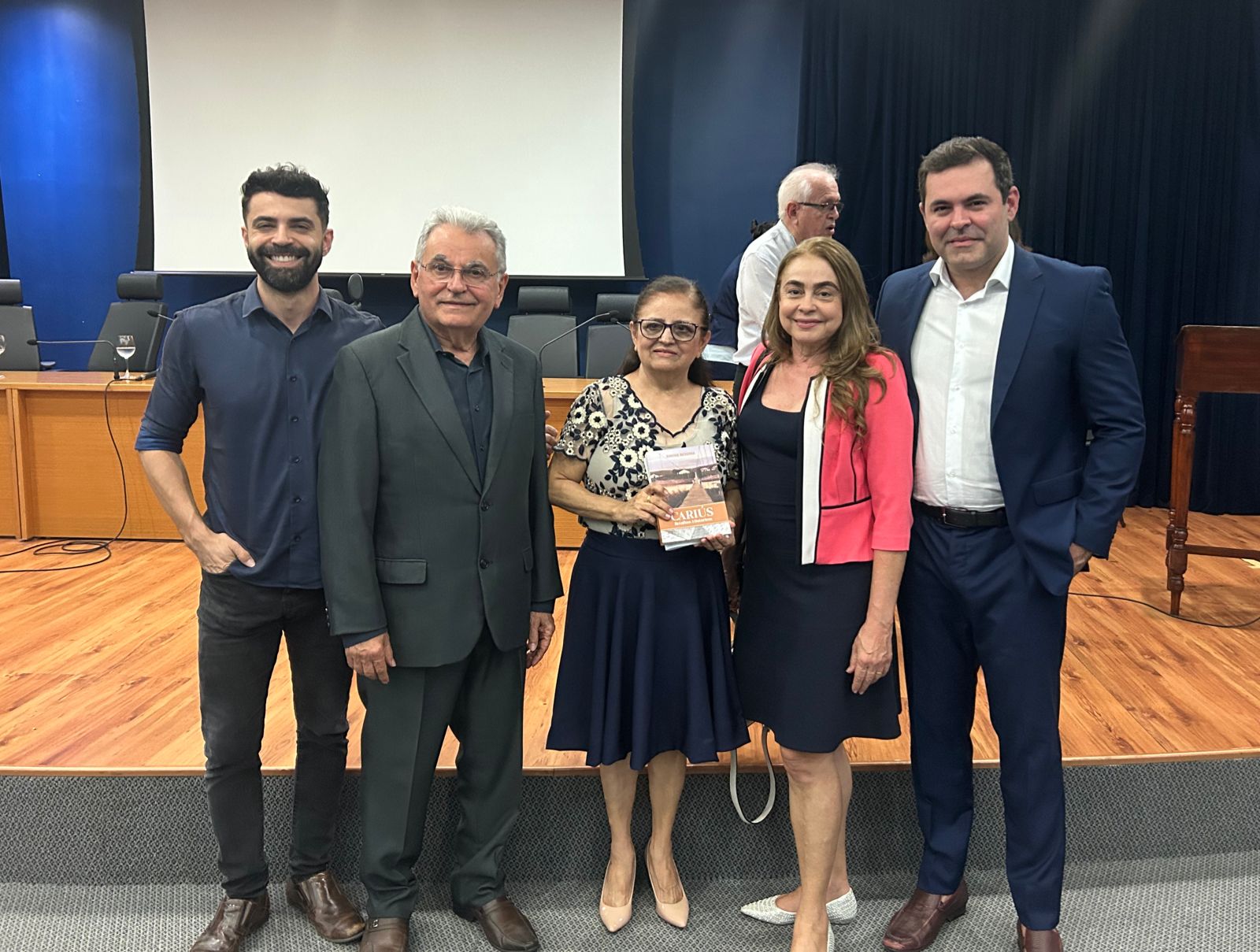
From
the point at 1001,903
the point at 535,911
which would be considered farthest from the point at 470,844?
the point at 1001,903

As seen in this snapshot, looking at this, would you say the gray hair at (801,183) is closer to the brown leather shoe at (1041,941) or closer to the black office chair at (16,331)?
the brown leather shoe at (1041,941)

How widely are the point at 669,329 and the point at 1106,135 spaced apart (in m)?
4.97

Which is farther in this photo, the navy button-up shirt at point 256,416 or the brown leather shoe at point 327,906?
the brown leather shoe at point 327,906

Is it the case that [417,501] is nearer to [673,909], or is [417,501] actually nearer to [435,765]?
[435,765]

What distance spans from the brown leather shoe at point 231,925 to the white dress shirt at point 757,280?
193 cm

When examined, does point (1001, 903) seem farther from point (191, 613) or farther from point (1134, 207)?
point (1134, 207)

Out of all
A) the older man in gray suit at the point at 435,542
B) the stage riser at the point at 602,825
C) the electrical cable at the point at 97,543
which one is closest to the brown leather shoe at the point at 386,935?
the older man in gray suit at the point at 435,542

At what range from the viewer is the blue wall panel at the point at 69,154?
6.78 m

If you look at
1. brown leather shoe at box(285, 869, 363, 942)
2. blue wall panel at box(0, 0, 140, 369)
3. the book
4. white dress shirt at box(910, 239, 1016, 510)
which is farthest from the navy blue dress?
blue wall panel at box(0, 0, 140, 369)

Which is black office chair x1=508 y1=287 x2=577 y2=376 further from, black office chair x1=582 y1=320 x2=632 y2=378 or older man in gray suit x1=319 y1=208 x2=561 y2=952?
older man in gray suit x1=319 y1=208 x2=561 y2=952

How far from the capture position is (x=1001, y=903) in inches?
92.0

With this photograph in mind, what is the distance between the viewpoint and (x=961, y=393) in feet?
6.36

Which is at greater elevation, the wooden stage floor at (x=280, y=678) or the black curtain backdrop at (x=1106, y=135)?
the black curtain backdrop at (x=1106, y=135)

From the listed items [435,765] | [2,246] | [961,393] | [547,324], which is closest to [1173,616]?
[961,393]
